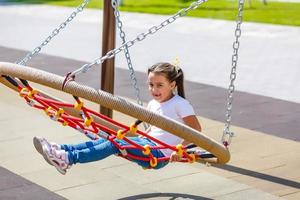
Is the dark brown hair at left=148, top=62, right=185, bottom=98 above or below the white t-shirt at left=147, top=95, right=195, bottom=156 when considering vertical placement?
above

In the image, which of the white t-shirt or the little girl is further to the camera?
the white t-shirt

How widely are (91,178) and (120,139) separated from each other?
140cm

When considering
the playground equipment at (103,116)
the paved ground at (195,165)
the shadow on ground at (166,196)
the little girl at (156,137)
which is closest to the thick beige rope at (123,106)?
the playground equipment at (103,116)

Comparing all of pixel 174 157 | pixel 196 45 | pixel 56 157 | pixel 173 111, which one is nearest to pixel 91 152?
pixel 56 157

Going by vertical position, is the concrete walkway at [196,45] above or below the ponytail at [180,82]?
below

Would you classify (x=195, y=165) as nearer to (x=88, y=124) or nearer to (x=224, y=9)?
(x=88, y=124)

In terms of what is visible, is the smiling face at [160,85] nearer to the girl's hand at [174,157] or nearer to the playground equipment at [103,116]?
the playground equipment at [103,116]

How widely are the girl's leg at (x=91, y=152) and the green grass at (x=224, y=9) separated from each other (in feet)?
37.3

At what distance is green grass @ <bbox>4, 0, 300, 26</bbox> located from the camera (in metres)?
17.5

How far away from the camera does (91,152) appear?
5781 mm

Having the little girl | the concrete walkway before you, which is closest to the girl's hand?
the little girl

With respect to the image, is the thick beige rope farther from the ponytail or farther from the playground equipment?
the ponytail

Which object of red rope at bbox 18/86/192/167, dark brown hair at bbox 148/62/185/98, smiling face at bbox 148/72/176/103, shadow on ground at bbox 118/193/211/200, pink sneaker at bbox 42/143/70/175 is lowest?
shadow on ground at bbox 118/193/211/200

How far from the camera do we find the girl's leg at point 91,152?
18.8 feet
